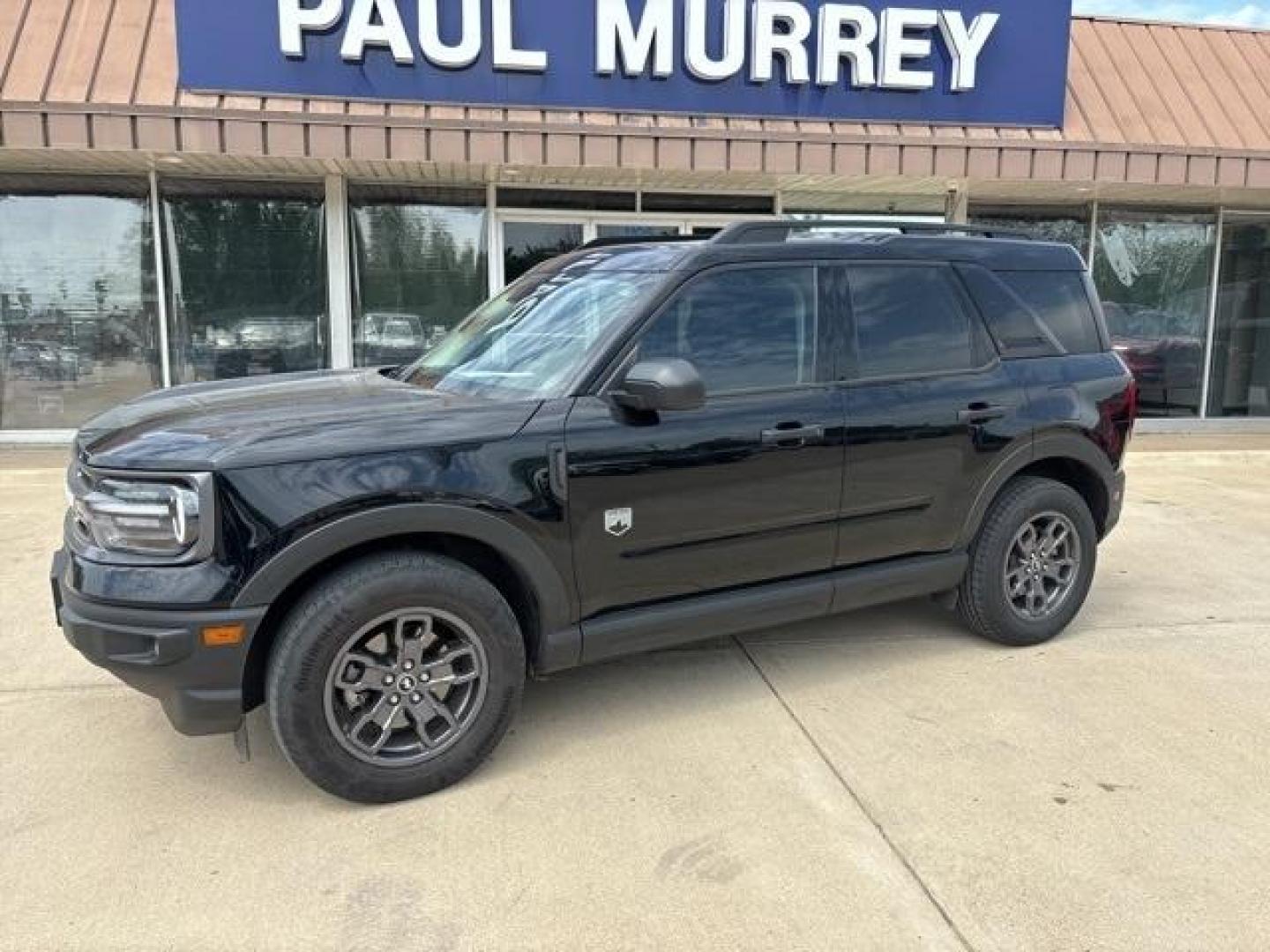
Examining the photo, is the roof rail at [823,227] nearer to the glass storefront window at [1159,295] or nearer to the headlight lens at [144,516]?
the headlight lens at [144,516]

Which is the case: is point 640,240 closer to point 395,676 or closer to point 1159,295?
point 395,676

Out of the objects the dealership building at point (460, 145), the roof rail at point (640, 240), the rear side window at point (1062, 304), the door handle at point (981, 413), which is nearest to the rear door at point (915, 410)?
the door handle at point (981, 413)

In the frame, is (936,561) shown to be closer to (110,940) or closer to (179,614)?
(179,614)

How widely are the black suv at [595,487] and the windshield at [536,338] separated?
0.05ft

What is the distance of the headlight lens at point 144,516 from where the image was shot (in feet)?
9.19

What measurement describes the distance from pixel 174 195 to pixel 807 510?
8.21m

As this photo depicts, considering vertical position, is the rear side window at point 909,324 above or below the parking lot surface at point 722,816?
above

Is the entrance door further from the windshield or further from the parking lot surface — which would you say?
the parking lot surface

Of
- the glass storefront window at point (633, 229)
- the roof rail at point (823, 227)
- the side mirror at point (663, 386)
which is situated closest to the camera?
the side mirror at point (663, 386)

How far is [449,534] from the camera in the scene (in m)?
3.17

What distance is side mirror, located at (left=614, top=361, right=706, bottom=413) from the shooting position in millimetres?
3199

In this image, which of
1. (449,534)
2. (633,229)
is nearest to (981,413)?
(449,534)

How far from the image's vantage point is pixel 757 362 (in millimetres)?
3742

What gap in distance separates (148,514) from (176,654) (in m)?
0.43
